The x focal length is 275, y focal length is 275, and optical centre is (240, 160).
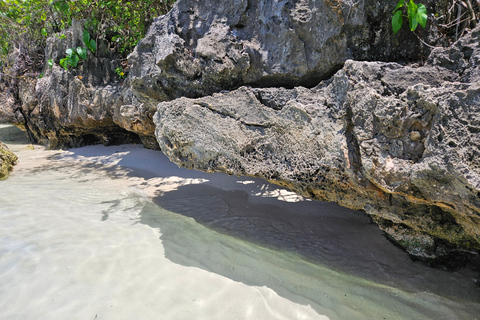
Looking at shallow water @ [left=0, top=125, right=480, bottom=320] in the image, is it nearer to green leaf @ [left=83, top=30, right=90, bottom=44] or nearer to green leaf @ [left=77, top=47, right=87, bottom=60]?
green leaf @ [left=77, top=47, right=87, bottom=60]

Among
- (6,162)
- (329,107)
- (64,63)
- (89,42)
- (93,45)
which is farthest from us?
(64,63)

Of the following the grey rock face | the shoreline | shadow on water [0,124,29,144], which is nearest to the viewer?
the shoreline

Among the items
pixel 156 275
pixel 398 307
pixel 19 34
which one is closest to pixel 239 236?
pixel 156 275

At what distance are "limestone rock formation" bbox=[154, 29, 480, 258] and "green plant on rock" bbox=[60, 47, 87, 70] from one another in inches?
181

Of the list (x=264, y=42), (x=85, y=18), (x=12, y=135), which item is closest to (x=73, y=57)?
(x=85, y=18)

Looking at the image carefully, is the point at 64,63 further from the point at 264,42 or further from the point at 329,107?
the point at 329,107

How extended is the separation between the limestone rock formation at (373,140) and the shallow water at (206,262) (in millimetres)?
496

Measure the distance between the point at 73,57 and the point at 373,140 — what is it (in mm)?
6847

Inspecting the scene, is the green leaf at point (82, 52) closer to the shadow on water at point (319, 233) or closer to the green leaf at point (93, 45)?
the green leaf at point (93, 45)

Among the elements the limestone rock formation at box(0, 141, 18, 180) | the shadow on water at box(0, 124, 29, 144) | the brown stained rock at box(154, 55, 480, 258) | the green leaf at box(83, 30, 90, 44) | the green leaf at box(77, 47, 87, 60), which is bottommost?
the shadow on water at box(0, 124, 29, 144)

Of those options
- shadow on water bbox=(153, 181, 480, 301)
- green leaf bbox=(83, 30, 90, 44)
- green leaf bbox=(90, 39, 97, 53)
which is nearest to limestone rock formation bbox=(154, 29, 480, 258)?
shadow on water bbox=(153, 181, 480, 301)

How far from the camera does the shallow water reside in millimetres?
2002

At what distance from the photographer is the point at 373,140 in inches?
73.9

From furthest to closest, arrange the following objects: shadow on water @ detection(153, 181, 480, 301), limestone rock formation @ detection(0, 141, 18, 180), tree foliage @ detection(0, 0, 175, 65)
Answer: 1. tree foliage @ detection(0, 0, 175, 65)
2. limestone rock formation @ detection(0, 141, 18, 180)
3. shadow on water @ detection(153, 181, 480, 301)
